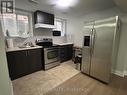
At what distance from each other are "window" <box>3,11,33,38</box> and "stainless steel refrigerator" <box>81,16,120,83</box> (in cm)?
216

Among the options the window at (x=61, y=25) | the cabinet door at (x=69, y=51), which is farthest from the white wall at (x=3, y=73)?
the window at (x=61, y=25)

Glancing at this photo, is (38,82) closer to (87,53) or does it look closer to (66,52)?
(87,53)

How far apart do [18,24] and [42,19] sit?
87 cm

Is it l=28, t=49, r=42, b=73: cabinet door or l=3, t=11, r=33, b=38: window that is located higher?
l=3, t=11, r=33, b=38: window

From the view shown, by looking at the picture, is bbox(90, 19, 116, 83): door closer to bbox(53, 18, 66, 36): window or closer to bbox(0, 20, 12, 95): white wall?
bbox(0, 20, 12, 95): white wall

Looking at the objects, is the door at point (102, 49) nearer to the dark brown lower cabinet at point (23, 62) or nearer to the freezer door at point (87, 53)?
the freezer door at point (87, 53)

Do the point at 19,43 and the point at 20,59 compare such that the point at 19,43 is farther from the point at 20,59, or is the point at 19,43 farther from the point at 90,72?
the point at 90,72

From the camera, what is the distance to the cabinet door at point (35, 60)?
2732 mm

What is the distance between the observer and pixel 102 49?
89.7 inches

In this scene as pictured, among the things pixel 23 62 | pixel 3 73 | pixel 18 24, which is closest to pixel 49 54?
pixel 23 62

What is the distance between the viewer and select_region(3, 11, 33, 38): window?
2676mm

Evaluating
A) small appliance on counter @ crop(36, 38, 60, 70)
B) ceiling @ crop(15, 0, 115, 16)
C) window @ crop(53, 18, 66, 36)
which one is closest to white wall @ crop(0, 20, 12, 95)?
small appliance on counter @ crop(36, 38, 60, 70)

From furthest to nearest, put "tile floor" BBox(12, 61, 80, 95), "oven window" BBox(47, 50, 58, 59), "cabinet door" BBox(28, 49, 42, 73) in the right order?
"oven window" BBox(47, 50, 58, 59), "cabinet door" BBox(28, 49, 42, 73), "tile floor" BBox(12, 61, 80, 95)

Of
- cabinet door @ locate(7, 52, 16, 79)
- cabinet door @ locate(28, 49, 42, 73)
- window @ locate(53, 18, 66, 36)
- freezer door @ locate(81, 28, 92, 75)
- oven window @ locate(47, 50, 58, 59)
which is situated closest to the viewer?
cabinet door @ locate(7, 52, 16, 79)
